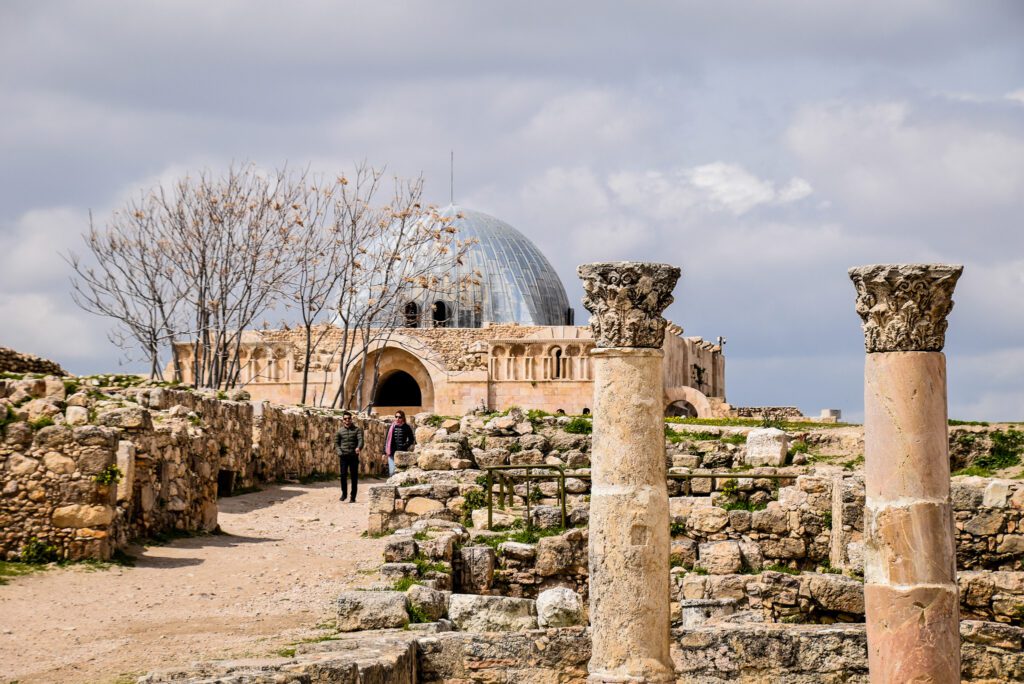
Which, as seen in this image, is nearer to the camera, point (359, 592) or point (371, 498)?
point (359, 592)

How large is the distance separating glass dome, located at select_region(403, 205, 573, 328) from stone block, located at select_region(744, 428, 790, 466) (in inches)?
1250

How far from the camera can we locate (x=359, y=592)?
10.3 metres

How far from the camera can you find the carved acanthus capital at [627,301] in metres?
8.83

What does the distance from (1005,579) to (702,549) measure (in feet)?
11.4

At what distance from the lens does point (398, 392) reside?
4981 centimetres

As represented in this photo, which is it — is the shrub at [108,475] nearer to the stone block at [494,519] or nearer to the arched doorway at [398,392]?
the stone block at [494,519]

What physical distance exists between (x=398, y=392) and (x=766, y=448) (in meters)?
33.4

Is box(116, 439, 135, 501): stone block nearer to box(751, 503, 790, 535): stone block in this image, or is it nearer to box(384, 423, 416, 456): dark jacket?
box(751, 503, 790, 535): stone block

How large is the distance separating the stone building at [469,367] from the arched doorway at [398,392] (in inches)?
1.4

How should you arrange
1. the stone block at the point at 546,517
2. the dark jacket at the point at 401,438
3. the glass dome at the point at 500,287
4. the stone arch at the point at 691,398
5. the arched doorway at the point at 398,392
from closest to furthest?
1. the stone block at the point at 546,517
2. the dark jacket at the point at 401,438
3. the stone arch at the point at 691,398
4. the arched doorway at the point at 398,392
5. the glass dome at the point at 500,287

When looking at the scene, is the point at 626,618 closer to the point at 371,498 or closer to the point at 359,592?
the point at 359,592

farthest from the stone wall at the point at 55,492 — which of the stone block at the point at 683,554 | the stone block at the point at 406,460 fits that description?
the stone block at the point at 683,554

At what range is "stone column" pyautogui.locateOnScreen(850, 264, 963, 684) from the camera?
8.05 metres

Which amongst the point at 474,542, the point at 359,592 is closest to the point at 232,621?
the point at 359,592
